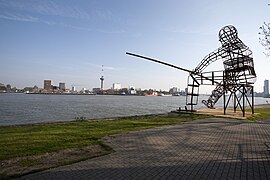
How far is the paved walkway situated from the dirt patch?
1.36 ft

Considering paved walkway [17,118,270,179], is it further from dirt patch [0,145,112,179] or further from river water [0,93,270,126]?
river water [0,93,270,126]

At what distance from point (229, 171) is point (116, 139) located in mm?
5717

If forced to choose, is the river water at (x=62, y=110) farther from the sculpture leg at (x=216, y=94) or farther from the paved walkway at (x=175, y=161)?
the paved walkway at (x=175, y=161)

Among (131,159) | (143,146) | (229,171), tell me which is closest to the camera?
(229,171)

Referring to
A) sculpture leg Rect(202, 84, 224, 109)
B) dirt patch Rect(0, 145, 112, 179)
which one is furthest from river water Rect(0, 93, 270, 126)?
dirt patch Rect(0, 145, 112, 179)

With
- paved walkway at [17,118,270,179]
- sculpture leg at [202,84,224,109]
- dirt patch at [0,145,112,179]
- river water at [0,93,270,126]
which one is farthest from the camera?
sculpture leg at [202,84,224,109]

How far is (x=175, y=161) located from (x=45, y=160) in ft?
13.5

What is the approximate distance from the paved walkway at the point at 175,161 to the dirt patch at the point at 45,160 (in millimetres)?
415

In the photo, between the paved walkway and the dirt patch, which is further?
the dirt patch

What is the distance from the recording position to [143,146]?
32.2 feet

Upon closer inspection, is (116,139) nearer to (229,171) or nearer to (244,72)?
(229,171)

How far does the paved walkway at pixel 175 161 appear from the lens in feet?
21.1

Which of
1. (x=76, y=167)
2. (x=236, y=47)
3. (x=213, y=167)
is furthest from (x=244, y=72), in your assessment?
(x=76, y=167)

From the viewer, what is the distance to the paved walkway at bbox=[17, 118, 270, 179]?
253 inches
